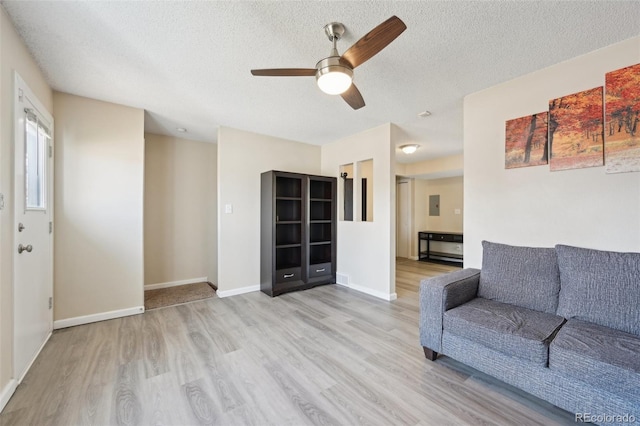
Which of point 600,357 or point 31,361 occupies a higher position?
point 600,357

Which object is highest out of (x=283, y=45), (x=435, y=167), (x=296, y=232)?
(x=283, y=45)

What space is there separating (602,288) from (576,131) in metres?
1.21

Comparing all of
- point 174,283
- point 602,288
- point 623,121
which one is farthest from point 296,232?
point 623,121

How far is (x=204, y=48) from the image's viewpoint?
1979 millimetres

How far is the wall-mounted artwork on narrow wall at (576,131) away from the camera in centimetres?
197

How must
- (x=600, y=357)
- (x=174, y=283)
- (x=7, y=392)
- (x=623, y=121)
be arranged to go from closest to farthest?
(x=600, y=357), (x=7, y=392), (x=623, y=121), (x=174, y=283)

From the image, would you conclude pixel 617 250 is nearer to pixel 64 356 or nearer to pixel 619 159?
pixel 619 159

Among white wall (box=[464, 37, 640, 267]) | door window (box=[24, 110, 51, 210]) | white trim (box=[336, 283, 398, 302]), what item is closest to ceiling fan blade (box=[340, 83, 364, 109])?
white wall (box=[464, 37, 640, 267])

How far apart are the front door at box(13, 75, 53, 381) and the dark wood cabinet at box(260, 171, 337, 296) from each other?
2.31 metres

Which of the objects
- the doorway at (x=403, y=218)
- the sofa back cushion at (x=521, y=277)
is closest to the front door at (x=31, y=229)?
the sofa back cushion at (x=521, y=277)

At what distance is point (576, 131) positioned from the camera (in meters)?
2.06

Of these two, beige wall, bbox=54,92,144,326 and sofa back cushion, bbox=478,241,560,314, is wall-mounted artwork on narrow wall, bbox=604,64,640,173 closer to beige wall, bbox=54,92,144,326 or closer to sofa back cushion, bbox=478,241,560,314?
sofa back cushion, bbox=478,241,560,314

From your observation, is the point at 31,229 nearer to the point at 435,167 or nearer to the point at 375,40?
the point at 375,40

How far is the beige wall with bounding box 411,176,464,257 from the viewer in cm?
661
